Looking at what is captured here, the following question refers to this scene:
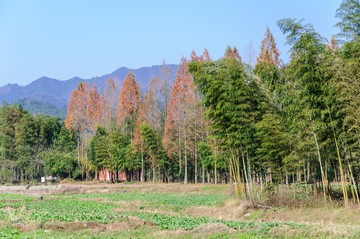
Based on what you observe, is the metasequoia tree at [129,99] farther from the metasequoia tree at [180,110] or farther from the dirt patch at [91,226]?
the dirt patch at [91,226]

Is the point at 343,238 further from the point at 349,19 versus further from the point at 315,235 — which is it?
the point at 349,19

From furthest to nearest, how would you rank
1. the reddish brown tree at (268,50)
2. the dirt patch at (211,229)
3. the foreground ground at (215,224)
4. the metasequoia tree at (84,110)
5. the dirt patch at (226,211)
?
the metasequoia tree at (84,110)
the reddish brown tree at (268,50)
the dirt patch at (226,211)
the dirt patch at (211,229)
the foreground ground at (215,224)

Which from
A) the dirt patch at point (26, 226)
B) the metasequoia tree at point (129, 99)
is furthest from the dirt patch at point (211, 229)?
the metasequoia tree at point (129, 99)

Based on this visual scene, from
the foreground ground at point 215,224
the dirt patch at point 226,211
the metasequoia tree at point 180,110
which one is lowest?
the dirt patch at point 226,211

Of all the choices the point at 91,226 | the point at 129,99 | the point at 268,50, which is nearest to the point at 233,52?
the point at 268,50

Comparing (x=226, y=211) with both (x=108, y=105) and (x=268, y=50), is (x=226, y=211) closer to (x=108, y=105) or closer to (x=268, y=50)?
(x=268, y=50)

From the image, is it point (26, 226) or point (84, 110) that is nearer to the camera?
point (26, 226)

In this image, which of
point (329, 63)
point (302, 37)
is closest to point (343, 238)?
point (329, 63)

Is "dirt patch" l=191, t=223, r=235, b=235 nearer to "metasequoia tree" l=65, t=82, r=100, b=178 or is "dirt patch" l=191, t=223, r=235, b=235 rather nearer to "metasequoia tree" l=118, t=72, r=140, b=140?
"metasequoia tree" l=118, t=72, r=140, b=140

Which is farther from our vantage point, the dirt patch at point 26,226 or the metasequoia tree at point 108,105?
the metasequoia tree at point 108,105

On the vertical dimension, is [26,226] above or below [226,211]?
above

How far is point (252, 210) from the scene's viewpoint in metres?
14.7

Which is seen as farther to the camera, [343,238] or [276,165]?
[276,165]

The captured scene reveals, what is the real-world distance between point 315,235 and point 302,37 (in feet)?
26.3
